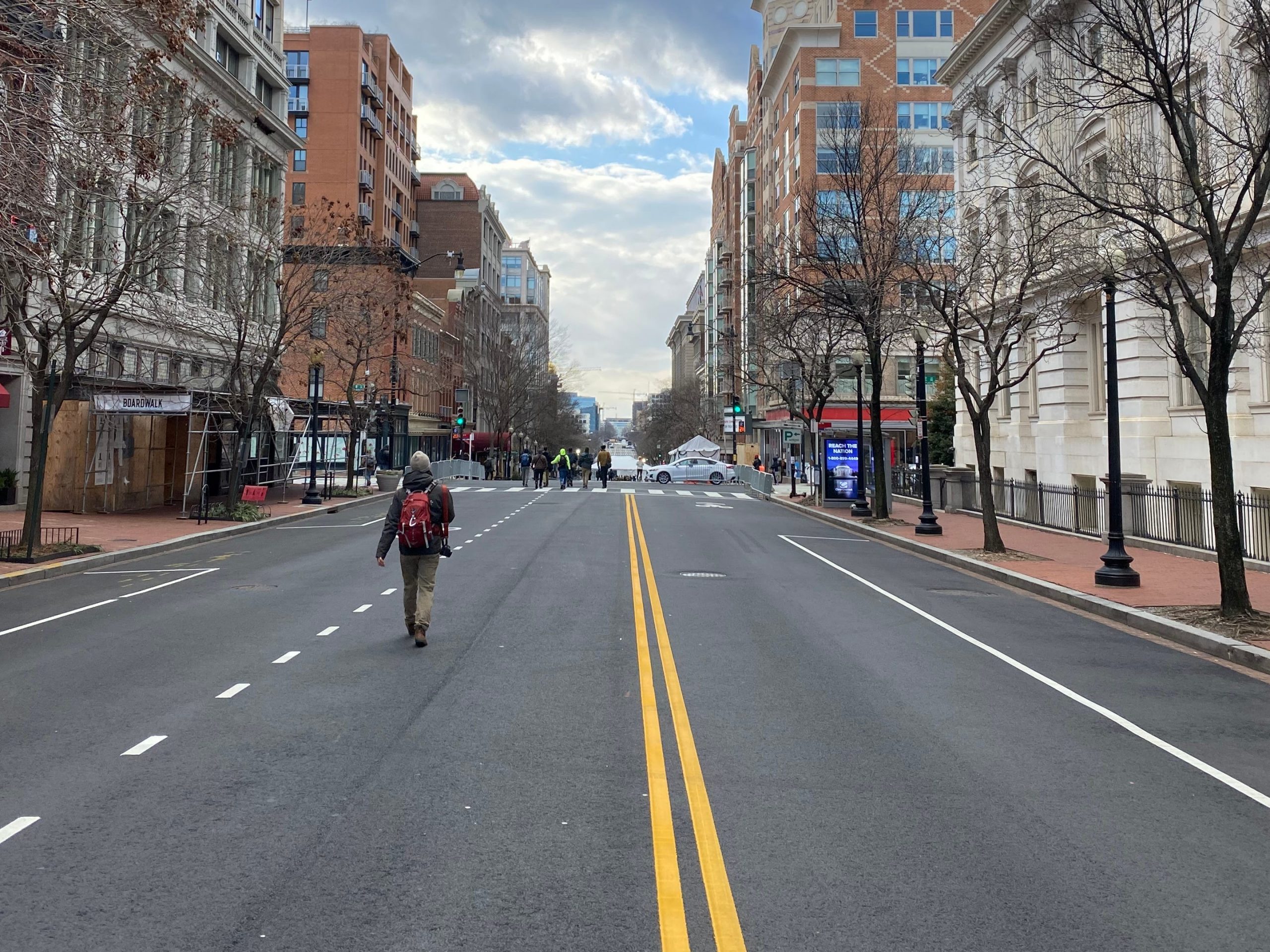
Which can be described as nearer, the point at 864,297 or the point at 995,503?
the point at 864,297

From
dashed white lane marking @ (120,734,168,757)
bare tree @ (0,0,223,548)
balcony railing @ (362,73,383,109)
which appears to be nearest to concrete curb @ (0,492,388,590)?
bare tree @ (0,0,223,548)

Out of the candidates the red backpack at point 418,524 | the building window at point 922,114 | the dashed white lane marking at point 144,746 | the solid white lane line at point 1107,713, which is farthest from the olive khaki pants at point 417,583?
the building window at point 922,114

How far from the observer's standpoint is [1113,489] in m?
15.8

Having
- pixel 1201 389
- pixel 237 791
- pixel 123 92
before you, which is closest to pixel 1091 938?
pixel 237 791

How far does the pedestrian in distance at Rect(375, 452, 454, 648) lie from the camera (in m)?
10.0

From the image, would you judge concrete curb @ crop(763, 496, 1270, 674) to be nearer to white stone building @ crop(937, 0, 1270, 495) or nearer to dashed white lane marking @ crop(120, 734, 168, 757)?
white stone building @ crop(937, 0, 1270, 495)

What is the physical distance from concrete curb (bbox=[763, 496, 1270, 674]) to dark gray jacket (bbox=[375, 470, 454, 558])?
8239 mm

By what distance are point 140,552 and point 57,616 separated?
7.39 meters

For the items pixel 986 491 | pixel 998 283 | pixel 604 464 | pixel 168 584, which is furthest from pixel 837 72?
pixel 168 584

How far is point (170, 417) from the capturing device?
32375mm

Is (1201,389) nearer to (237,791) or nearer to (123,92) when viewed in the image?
(237,791)

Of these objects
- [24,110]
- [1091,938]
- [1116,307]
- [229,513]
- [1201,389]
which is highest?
[1116,307]

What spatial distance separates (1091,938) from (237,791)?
175 inches

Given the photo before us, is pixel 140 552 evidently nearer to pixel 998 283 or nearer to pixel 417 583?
pixel 417 583
